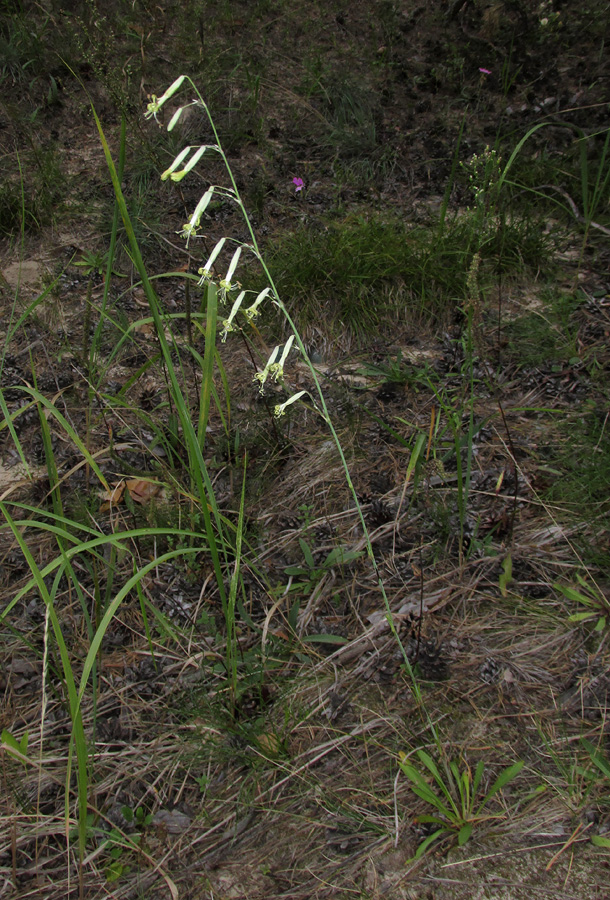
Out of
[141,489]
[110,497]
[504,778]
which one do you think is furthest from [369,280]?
[504,778]

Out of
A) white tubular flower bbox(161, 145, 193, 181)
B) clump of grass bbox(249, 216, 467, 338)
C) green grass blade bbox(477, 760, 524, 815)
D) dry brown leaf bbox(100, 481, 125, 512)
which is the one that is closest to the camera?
white tubular flower bbox(161, 145, 193, 181)

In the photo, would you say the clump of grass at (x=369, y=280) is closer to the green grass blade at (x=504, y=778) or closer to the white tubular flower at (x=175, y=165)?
the white tubular flower at (x=175, y=165)

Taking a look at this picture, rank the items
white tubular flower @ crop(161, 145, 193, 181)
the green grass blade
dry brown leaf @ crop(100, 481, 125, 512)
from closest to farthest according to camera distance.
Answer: white tubular flower @ crop(161, 145, 193, 181)
the green grass blade
dry brown leaf @ crop(100, 481, 125, 512)

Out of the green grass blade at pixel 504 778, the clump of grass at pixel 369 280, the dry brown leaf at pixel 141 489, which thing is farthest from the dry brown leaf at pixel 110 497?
the green grass blade at pixel 504 778

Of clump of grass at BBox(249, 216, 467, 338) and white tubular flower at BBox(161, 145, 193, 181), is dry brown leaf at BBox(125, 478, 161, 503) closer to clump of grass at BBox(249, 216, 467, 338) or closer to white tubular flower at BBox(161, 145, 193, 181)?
clump of grass at BBox(249, 216, 467, 338)

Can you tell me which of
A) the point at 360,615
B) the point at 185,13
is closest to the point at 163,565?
the point at 360,615

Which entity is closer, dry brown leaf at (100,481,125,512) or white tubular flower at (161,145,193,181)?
white tubular flower at (161,145,193,181)

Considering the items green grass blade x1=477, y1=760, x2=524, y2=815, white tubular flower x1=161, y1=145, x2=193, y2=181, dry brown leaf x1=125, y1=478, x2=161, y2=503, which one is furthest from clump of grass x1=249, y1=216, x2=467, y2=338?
green grass blade x1=477, y1=760, x2=524, y2=815

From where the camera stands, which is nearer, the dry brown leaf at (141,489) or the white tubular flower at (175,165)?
the white tubular flower at (175,165)

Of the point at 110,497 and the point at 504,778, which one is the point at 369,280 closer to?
the point at 110,497

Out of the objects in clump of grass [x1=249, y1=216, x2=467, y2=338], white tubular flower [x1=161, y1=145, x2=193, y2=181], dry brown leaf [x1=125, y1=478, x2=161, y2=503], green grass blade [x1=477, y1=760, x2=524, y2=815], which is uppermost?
white tubular flower [x1=161, y1=145, x2=193, y2=181]

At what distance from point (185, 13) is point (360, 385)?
3.53 m

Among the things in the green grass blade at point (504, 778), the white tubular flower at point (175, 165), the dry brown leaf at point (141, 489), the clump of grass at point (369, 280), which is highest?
the white tubular flower at point (175, 165)

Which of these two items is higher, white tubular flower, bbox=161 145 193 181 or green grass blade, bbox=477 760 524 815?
white tubular flower, bbox=161 145 193 181
